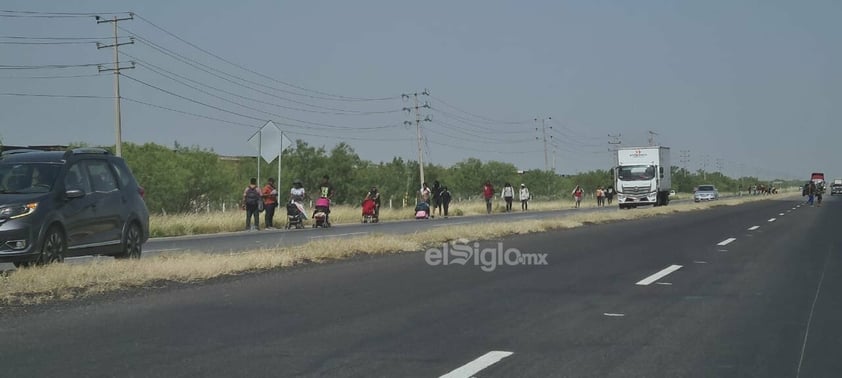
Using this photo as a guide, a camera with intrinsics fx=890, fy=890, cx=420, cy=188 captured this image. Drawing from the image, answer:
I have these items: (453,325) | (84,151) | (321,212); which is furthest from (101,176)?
(321,212)

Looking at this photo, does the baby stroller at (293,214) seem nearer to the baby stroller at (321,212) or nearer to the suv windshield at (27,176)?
the baby stroller at (321,212)

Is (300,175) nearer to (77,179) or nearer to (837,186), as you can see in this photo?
(77,179)

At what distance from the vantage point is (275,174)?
225 ft

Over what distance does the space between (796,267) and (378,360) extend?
34.5 ft

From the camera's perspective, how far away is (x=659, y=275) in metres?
13.4

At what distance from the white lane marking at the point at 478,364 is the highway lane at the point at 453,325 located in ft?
0.10

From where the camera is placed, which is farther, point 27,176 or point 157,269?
point 27,176

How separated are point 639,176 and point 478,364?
1980 inches

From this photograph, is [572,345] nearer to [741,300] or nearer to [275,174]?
[741,300]

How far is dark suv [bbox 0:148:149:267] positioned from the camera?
12133 mm

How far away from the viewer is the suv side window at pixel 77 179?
13.3 m

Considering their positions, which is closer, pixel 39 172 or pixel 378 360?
pixel 378 360

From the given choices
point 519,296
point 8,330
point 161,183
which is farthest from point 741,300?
point 161,183

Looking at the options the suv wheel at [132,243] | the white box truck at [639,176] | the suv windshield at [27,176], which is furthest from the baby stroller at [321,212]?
the white box truck at [639,176]
